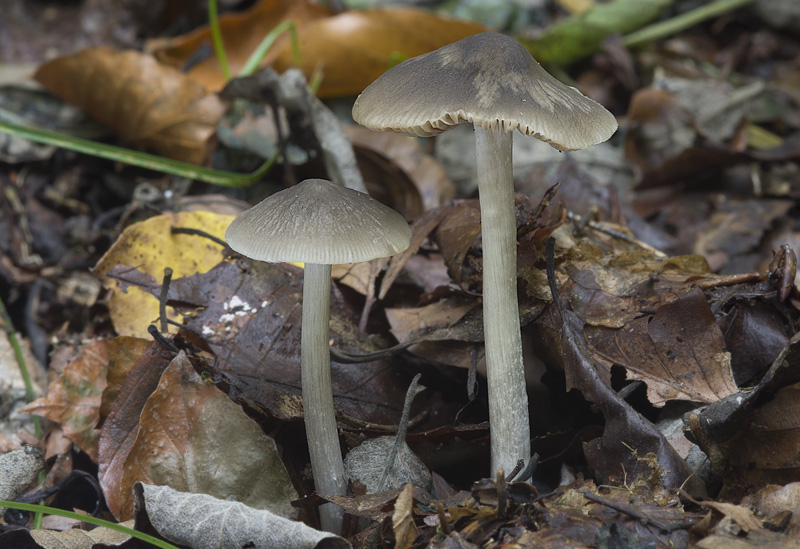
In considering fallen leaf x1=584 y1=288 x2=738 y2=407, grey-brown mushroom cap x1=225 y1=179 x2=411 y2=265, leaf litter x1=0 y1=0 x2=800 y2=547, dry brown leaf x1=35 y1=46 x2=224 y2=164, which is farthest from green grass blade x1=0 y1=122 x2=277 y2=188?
fallen leaf x1=584 y1=288 x2=738 y2=407

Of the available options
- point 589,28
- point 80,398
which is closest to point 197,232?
point 80,398

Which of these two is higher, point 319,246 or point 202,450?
point 319,246

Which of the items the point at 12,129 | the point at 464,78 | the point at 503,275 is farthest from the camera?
the point at 12,129

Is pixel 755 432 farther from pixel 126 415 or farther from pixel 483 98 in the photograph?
pixel 126 415

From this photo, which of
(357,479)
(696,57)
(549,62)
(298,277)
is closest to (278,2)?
(549,62)

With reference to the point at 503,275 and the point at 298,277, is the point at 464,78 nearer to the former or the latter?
the point at 503,275

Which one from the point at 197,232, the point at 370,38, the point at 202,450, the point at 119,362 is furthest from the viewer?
the point at 370,38

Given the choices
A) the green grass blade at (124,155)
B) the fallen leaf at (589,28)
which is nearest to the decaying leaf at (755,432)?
the green grass blade at (124,155)
